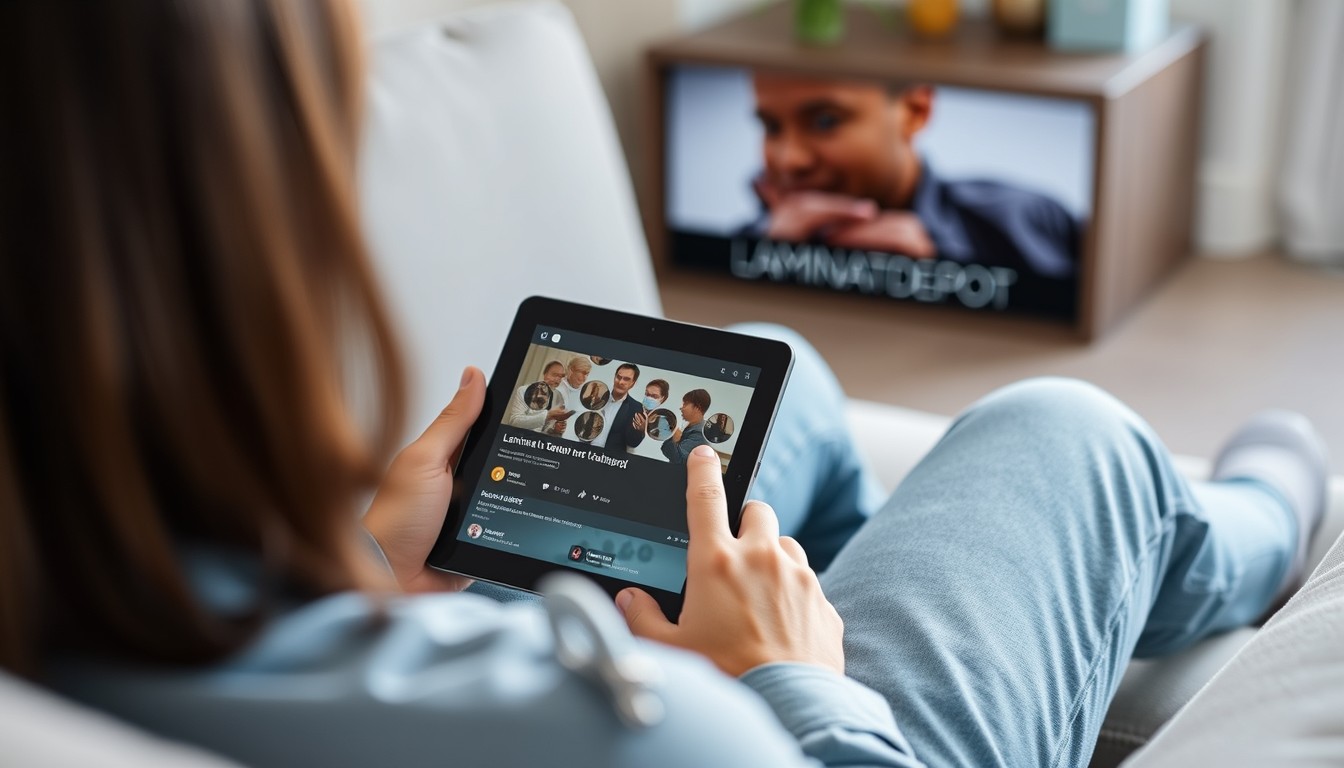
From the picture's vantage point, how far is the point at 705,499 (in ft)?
2.48

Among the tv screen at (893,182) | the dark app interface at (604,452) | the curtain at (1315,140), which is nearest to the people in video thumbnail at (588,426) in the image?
the dark app interface at (604,452)

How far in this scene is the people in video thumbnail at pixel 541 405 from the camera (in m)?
0.89

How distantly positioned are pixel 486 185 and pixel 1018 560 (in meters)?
0.57

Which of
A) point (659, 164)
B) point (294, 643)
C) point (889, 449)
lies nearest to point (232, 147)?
point (294, 643)

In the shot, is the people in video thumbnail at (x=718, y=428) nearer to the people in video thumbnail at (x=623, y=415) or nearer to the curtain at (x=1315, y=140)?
the people in video thumbnail at (x=623, y=415)

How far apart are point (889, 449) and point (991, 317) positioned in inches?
50.0

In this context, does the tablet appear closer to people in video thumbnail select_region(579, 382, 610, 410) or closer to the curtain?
people in video thumbnail select_region(579, 382, 610, 410)

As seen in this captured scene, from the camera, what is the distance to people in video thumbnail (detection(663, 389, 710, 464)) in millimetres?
861

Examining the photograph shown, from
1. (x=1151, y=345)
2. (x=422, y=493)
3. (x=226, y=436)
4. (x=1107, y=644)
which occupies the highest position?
(x=226, y=436)

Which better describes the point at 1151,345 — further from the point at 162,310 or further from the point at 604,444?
the point at 162,310

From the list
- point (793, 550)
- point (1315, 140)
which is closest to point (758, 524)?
Answer: point (793, 550)

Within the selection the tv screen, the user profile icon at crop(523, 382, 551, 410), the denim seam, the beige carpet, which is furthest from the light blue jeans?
the tv screen

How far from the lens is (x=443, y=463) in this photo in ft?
2.87

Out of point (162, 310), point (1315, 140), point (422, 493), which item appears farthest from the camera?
point (1315, 140)
